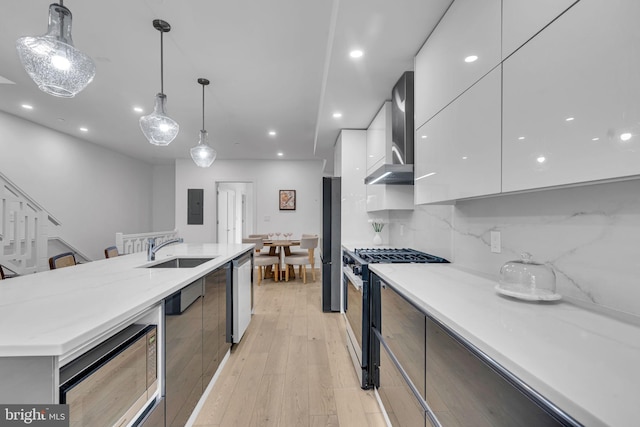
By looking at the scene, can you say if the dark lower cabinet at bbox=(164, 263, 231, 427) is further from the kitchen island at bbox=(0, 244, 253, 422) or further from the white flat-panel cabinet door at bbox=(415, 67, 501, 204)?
the white flat-panel cabinet door at bbox=(415, 67, 501, 204)

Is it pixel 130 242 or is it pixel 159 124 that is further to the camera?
pixel 130 242

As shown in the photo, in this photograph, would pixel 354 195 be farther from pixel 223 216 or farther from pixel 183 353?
pixel 223 216

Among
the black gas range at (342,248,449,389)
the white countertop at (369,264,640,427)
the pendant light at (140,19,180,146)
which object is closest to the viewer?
the white countertop at (369,264,640,427)

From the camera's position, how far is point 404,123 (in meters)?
2.06

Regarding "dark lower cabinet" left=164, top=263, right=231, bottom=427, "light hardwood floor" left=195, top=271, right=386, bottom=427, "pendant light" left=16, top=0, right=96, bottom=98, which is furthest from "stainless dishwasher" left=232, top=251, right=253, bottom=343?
"pendant light" left=16, top=0, right=96, bottom=98

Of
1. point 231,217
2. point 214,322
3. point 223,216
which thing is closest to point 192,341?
point 214,322

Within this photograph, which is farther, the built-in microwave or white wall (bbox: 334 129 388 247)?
white wall (bbox: 334 129 388 247)

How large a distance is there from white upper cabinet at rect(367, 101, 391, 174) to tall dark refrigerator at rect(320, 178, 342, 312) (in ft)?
1.74

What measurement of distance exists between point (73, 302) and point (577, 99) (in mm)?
1758

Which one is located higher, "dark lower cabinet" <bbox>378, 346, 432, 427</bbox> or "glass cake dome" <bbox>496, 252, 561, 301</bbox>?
"glass cake dome" <bbox>496, 252, 561, 301</bbox>

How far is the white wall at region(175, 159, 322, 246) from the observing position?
660 centimetres

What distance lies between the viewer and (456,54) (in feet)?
4.45

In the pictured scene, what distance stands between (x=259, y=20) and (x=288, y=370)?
8.84ft

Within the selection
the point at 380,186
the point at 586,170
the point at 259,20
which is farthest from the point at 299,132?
the point at 586,170
